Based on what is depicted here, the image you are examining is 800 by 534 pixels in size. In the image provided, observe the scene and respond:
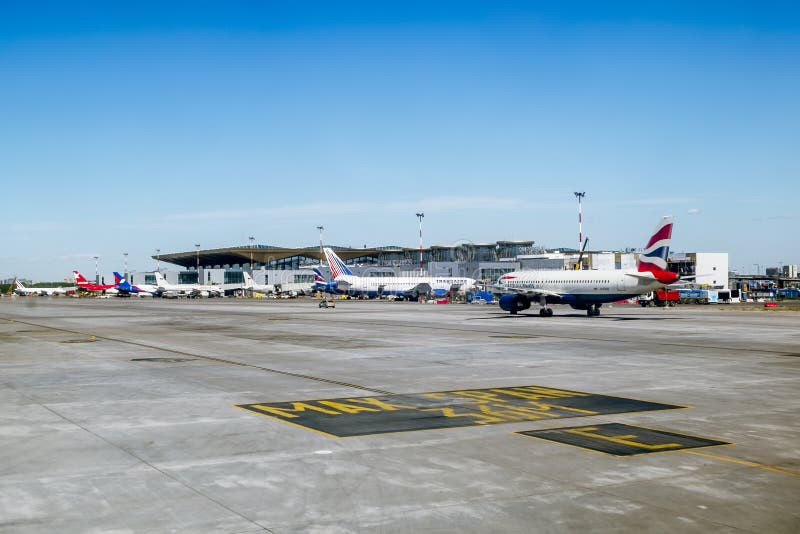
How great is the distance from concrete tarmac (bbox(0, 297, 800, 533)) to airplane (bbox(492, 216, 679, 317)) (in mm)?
29109

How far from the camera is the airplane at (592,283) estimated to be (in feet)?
197

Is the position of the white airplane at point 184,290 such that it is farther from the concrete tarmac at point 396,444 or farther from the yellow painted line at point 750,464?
the yellow painted line at point 750,464

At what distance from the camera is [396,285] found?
446ft

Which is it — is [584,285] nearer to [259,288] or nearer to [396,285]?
[396,285]

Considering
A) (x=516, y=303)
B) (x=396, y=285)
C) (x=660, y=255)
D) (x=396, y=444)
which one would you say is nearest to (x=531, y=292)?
(x=516, y=303)

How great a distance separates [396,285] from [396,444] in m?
122

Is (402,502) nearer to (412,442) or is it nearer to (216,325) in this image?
(412,442)

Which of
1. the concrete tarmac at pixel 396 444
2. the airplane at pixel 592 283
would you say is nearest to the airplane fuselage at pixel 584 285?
the airplane at pixel 592 283

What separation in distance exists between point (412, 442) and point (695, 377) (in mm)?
14012

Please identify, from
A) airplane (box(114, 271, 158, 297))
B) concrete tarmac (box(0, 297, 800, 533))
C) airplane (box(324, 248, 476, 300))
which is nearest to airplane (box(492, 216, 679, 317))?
concrete tarmac (box(0, 297, 800, 533))

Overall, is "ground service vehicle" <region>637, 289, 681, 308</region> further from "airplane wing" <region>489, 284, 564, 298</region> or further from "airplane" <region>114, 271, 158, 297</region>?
"airplane" <region>114, 271, 158, 297</region>

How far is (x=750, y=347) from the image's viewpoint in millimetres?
35812

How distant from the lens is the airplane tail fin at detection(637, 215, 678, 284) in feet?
195

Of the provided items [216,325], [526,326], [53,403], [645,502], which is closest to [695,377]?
[645,502]
